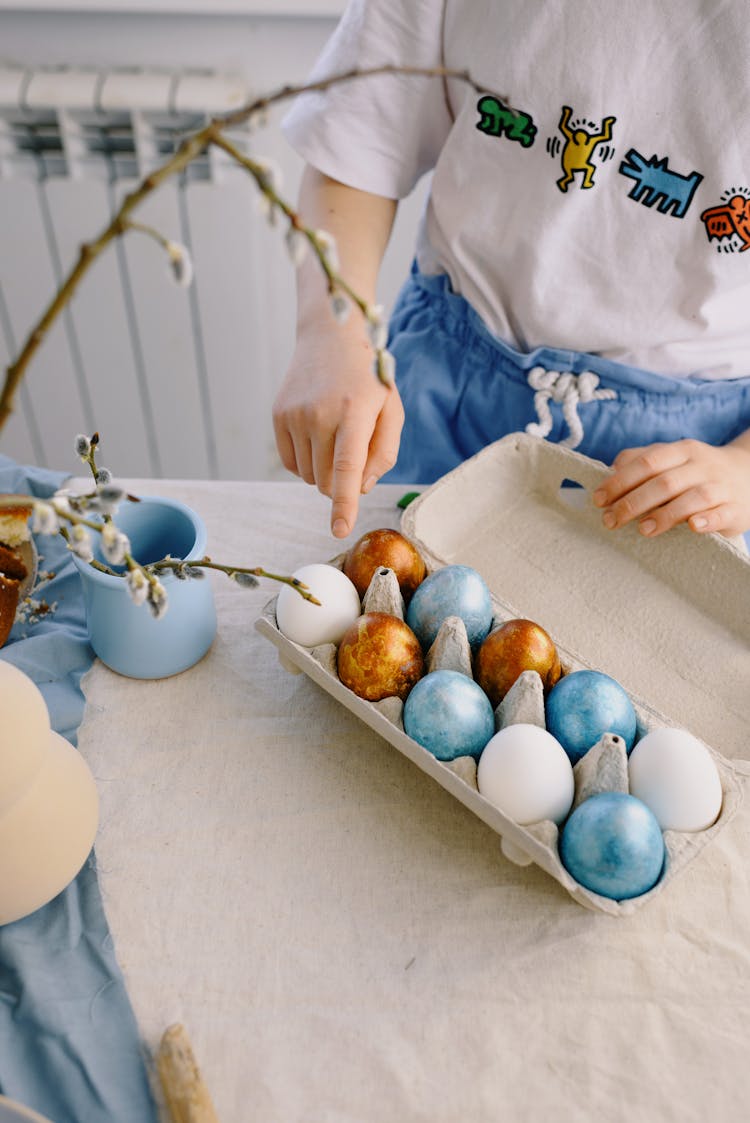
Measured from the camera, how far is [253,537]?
2.45ft

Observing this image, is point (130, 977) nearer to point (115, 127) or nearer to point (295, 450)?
point (295, 450)

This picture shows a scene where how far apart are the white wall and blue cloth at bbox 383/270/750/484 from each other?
1.49ft

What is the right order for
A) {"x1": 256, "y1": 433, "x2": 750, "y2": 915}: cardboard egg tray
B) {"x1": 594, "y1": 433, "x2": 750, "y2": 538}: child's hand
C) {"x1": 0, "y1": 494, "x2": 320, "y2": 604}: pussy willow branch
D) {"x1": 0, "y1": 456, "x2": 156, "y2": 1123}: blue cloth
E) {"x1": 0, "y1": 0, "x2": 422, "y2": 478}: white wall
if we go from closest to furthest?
1. {"x1": 0, "y1": 494, "x2": 320, "y2": 604}: pussy willow branch
2. {"x1": 0, "y1": 456, "x2": 156, "y2": 1123}: blue cloth
3. {"x1": 256, "y1": 433, "x2": 750, "y2": 915}: cardboard egg tray
4. {"x1": 594, "y1": 433, "x2": 750, "y2": 538}: child's hand
5. {"x1": 0, "y1": 0, "x2": 422, "y2": 478}: white wall

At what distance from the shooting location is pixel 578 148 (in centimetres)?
70

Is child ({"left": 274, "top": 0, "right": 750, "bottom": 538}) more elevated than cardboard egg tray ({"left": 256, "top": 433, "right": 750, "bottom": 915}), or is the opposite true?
child ({"left": 274, "top": 0, "right": 750, "bottom": 538})

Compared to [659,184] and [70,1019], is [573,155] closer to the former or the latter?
[659,184]

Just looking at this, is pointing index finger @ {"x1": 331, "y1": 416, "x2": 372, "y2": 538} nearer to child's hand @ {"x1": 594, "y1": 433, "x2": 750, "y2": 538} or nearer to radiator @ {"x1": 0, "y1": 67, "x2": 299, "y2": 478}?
child's hand @ {"x1": 594, "y1": 433, "x2": 750, "y2": 538}

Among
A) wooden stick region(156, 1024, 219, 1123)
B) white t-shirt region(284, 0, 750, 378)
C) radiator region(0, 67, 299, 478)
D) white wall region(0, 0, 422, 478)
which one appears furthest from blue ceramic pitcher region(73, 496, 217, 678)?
white wall region(0, 0, 422, 478)

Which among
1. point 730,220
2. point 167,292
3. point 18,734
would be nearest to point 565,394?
point 730,220

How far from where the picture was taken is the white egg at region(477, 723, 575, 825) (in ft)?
1.62

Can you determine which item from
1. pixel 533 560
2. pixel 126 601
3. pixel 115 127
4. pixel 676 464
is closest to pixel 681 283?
pixel 676 464

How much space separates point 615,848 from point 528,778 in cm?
6

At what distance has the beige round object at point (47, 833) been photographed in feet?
1.50

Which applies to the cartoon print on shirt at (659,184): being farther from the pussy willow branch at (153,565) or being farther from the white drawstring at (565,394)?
the pussy willow branch at (153,565)
